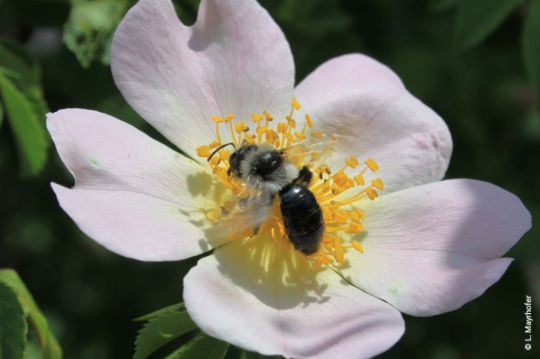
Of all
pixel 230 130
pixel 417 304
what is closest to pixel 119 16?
pixel 230 130

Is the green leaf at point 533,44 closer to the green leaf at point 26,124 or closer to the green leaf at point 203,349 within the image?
the green leaf at point 203,349

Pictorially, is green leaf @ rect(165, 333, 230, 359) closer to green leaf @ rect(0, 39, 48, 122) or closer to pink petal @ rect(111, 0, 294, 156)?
pink petal @ rect(111, 0, 294, 156)

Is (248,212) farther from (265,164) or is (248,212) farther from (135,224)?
(135,224)

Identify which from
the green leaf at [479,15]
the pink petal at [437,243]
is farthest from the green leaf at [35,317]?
the green leaf at [479,15]

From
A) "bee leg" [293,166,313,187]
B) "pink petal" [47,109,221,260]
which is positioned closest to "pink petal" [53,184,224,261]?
"pink petal" [47,109,221,260]

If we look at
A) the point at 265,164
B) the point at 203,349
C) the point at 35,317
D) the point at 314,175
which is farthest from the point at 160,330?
the point at 314,175

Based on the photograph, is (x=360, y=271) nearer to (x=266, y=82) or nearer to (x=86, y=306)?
(x=266, y=82)
